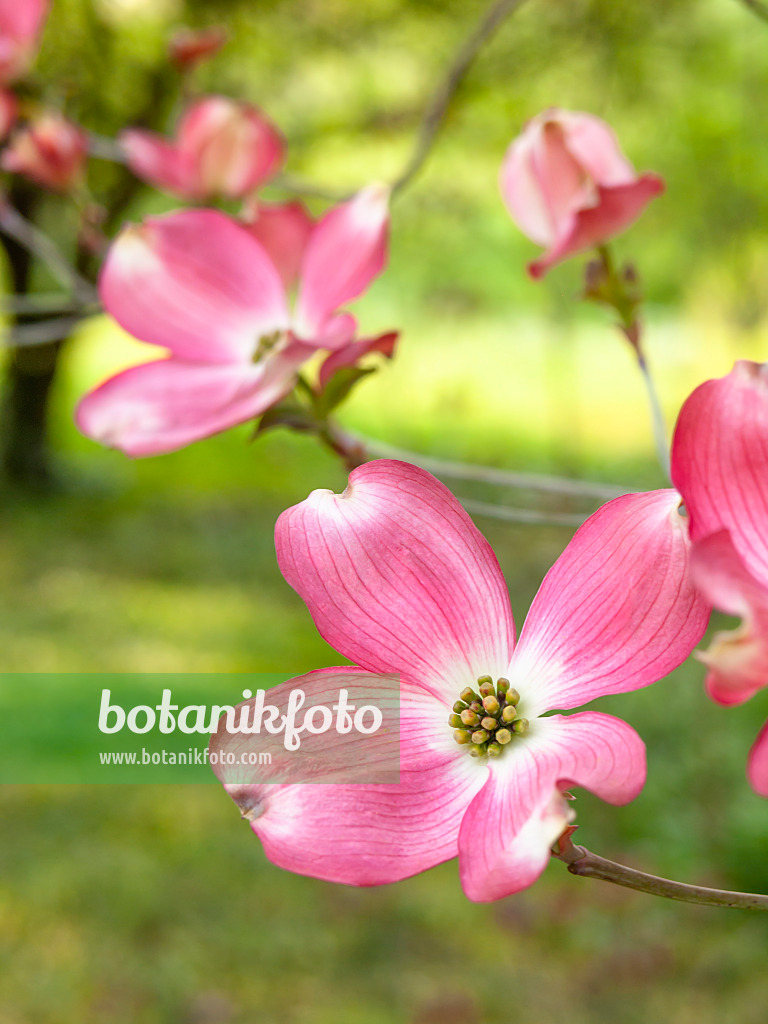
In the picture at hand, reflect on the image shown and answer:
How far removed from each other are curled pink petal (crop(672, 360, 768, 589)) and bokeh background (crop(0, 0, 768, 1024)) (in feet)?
1.14

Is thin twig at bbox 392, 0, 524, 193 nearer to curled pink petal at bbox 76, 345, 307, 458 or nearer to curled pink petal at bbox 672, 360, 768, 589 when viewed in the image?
curled pink petal at bbox 76, 345, 307, 458

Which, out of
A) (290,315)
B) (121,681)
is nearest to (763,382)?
(290,315)

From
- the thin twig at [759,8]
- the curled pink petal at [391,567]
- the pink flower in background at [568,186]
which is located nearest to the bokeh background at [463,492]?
the thin twig at [759,8]

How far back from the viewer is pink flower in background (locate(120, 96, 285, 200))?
60 centimetres

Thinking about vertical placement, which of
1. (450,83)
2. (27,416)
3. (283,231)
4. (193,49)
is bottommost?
(283,231)

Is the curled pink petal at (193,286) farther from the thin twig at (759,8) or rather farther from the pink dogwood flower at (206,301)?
the thin twig at (759,8)

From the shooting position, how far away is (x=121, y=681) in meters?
2.81

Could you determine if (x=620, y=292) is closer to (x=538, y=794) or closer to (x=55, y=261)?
(x=538, y=794)

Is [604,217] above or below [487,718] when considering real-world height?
above

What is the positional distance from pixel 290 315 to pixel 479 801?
301 mm

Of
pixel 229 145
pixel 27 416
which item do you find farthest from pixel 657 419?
pixel 27 416

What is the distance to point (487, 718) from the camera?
0.24 metres

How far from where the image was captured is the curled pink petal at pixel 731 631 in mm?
169

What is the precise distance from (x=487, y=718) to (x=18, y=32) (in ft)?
1.87
